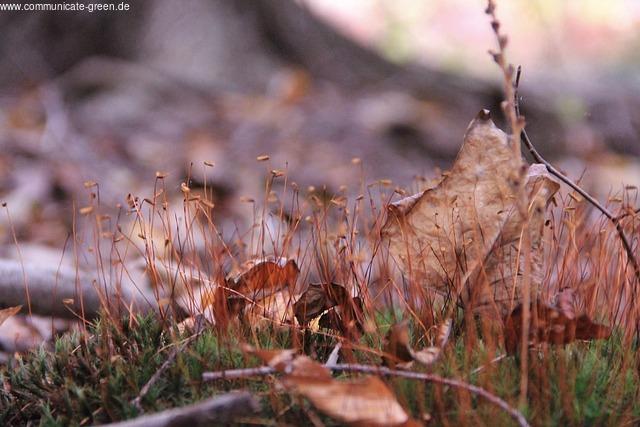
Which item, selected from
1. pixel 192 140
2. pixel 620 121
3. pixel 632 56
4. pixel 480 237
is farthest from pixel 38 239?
pixel 632 56

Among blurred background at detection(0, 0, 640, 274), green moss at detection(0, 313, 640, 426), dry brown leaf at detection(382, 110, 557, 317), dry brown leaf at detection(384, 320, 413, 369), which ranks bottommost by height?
green moss at detection(0, 313, 640, 426)

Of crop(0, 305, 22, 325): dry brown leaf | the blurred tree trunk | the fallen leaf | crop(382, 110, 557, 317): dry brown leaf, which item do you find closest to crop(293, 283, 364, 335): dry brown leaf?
the fallen leaf

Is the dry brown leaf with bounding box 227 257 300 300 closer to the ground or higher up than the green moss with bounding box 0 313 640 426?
higher up

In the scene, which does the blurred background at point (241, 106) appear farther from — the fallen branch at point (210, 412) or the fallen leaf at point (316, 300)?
the fallen branch at point (210, 412)

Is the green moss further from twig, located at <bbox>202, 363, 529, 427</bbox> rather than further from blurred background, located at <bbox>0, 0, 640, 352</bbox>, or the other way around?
blurred background, located at <bbox>0, 0, 640, 352</bbox>

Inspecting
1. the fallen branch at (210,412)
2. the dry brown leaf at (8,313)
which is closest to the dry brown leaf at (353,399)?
the fallen branch at (210,412)

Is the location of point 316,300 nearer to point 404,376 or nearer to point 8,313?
point 404,376

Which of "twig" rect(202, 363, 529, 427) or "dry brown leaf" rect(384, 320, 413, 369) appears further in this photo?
"dry brown leaf" rect(384, 320, 413, 369)
